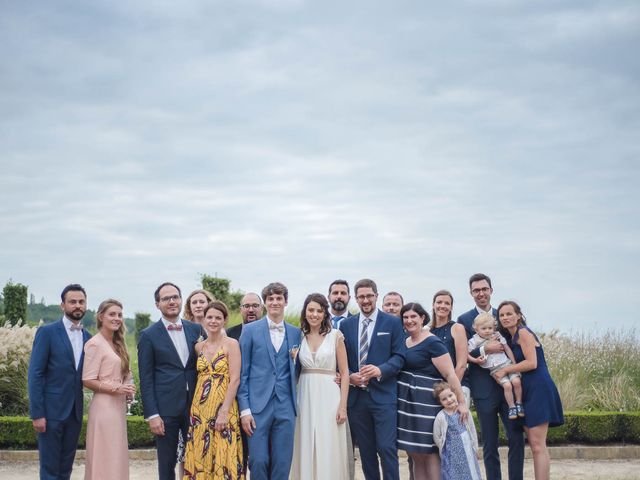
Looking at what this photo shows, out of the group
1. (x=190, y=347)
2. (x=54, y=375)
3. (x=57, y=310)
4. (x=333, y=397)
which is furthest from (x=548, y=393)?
(x=57, y=310)

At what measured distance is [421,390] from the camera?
7145 mm

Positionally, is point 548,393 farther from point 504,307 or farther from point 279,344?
point 279,344

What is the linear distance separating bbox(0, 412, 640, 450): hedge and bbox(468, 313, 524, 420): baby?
4.95m

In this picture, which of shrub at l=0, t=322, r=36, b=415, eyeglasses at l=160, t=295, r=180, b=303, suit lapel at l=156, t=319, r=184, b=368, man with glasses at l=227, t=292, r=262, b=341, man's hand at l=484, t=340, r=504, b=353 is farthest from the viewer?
shrub at l=0, t=322, r=36, b=415

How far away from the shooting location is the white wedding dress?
6.83 m

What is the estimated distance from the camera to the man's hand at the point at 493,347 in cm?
770

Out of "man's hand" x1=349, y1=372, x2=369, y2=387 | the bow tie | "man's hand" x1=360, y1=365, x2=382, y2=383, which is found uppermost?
the bow tie

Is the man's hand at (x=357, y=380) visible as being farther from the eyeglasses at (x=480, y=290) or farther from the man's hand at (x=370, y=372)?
the eyeglasses at (x=480, y=290)

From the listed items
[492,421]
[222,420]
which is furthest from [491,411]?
[222,420]

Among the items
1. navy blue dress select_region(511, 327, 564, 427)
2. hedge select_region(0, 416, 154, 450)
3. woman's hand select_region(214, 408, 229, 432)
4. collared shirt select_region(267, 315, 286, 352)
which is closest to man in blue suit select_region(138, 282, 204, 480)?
woman's hand select_region(214, 408, 229, 432)

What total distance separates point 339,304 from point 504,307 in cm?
176

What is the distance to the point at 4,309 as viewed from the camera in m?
24.8

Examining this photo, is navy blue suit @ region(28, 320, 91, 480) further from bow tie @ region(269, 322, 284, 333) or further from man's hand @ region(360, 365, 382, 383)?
man's hand @ region(360, 365, 382, 383)

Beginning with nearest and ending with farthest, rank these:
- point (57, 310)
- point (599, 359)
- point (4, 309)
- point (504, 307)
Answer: point (504, 307)
point (599, 359)
point (4, 309)
point (57, 310)
